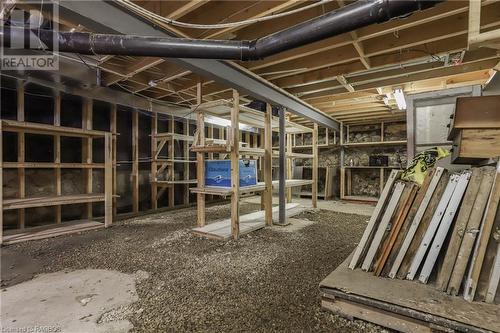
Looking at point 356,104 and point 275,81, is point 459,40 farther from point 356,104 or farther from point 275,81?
point 356,104

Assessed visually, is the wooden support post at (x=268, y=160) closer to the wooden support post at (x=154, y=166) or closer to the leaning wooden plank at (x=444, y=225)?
the leaning wooden plank at (x=444, y=225)

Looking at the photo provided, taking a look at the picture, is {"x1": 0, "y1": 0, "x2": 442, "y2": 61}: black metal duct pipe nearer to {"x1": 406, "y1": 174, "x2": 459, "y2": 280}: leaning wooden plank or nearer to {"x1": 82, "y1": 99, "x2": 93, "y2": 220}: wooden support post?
{"x1": 406, "y1": 174, "x2": 459, "y2": 280}: leaning wooden plank

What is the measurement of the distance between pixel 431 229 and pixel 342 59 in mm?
1983

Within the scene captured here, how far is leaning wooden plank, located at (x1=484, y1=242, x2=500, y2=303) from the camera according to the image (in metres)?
1.36

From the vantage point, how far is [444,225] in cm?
160

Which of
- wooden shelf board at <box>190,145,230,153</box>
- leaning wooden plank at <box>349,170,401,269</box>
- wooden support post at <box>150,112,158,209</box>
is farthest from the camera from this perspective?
wooden support post at <box>150,112,158,209</box>

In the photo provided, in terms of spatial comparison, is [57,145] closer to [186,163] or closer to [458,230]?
[186,163]

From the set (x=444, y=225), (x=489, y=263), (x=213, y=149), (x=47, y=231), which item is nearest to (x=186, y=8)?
(x=213, y=149)

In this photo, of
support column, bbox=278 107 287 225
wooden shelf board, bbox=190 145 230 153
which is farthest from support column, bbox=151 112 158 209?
support column, bbox=278 107 287 225

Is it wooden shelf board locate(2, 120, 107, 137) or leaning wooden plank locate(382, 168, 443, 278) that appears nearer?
leaning wooden plank locate(382, 168, 443, 278)

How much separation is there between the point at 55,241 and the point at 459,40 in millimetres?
5027

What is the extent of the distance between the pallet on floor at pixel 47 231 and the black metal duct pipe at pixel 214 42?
2454mm

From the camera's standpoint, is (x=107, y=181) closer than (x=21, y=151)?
No

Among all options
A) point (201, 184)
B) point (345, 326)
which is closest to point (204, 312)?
point (345, 326)
